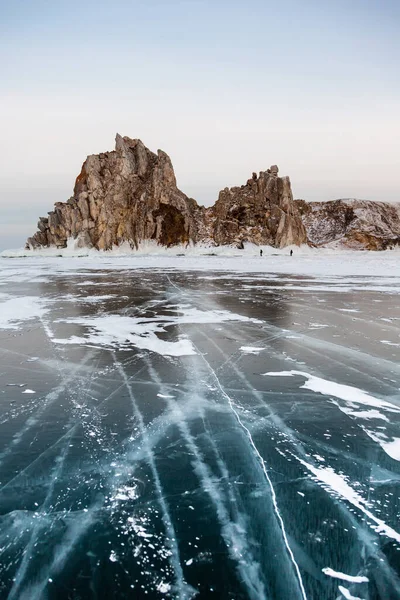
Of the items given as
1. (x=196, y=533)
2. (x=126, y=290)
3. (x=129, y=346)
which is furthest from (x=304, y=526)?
(x=126, y=290)

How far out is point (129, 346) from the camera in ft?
23.6

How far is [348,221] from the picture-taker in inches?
6255

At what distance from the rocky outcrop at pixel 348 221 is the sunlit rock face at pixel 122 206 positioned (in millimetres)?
69153

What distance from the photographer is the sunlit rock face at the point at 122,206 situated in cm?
8762

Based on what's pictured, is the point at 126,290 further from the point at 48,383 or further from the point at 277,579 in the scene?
the point at 277,579

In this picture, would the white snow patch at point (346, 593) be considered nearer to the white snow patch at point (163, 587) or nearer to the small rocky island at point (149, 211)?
the white snow patch at point (163, 587)

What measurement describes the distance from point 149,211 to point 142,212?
Result: 5.57 ft

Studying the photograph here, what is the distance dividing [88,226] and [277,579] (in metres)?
89.9

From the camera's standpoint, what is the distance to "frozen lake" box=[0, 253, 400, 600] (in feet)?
7.21

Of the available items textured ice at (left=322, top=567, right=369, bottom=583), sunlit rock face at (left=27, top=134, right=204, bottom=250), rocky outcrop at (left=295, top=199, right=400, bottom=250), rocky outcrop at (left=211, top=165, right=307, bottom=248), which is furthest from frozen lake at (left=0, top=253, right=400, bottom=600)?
rocky outcrop at (left=295, top=199, right=400, bottom=250)

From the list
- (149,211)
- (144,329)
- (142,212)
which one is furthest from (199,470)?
(142,212)

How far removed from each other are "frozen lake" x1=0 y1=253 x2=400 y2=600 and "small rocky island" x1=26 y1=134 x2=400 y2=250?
3099 inches

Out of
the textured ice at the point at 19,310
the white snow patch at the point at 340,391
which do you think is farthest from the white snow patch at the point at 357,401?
the textured ice at the point at 19,310

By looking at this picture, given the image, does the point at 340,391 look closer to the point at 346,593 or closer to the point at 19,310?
the point at 346,593
